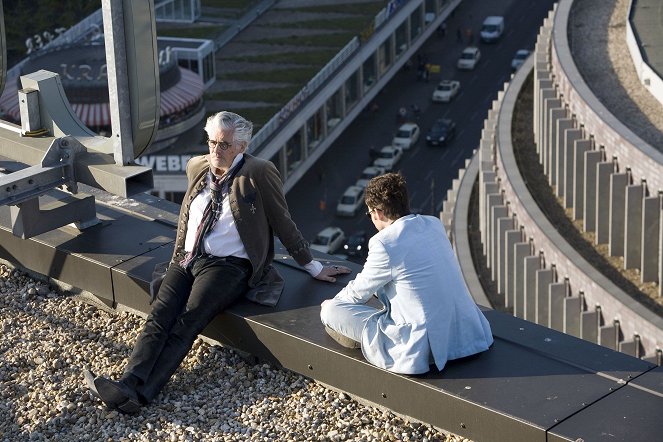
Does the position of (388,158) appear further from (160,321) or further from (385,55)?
(160,321)

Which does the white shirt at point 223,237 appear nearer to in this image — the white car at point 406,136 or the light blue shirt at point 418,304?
the light blue shirt at point 418,304

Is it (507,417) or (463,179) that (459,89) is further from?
(507,417)

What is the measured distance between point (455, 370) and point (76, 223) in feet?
15.7

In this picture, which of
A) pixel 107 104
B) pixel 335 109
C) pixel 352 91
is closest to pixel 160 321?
pixel 107 104

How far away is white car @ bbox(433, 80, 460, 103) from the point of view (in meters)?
78.4

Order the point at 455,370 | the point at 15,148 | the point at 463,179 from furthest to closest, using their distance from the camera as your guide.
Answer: the point at 463,179, the point at 15,148, the point at 455,370

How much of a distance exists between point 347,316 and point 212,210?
5.83ft

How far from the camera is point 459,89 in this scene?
79875 millimetres

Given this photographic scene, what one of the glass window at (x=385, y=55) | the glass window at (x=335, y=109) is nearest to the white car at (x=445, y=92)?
the glass window at (x=385, y=55)

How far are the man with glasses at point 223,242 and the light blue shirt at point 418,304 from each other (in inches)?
61.7

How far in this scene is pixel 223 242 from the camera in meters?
13.2

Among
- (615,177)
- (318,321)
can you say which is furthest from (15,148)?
(615,177)

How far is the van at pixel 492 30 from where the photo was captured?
85000mm

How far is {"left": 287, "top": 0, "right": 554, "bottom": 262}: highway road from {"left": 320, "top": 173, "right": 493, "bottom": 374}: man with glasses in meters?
52.1
